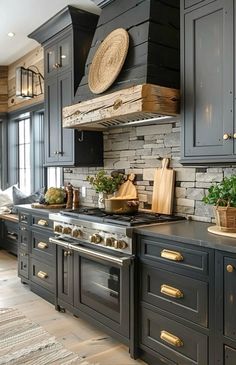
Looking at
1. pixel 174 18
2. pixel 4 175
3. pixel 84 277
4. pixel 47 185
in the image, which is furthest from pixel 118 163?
pixel 4 175

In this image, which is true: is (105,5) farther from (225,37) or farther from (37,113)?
(37,113)

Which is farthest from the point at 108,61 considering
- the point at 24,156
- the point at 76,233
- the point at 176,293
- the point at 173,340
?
the point at 24,156

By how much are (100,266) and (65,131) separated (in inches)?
65.6

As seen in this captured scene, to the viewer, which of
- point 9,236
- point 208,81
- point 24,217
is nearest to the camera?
point 208,81

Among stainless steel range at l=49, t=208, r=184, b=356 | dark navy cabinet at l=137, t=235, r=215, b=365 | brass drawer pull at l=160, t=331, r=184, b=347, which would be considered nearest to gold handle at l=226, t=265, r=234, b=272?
dark navy cabinet at l=137, t=235, r=215, b=365

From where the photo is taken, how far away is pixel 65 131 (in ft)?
12.6

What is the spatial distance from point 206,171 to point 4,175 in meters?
4.81

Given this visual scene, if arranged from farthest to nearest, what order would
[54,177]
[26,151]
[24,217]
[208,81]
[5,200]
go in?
[26,151], [5,200], [54,177], [24,217], [208,81]

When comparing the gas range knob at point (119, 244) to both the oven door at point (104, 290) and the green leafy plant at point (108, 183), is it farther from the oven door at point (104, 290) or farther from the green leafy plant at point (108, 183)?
the green leafy plant at point (108, 183)

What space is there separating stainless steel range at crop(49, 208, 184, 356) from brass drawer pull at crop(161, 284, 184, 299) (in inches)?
11.1

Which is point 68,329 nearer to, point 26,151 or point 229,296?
point 229,296

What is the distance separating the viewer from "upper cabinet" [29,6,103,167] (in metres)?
3.67

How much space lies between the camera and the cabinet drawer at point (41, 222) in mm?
3527

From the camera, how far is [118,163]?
364 centimetres
